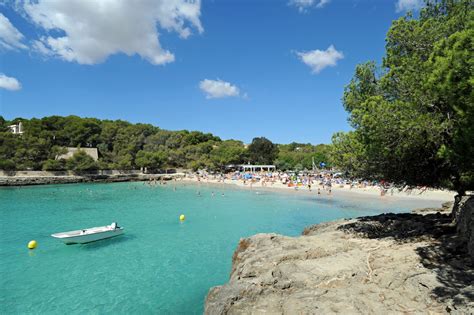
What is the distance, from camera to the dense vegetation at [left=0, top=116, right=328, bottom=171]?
54.7m

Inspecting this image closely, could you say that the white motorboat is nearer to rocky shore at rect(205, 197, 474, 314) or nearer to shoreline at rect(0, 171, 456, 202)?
rocky shore at rect(205, 197, 474, 314)

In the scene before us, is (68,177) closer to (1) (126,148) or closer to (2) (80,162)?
(2) (80,162)

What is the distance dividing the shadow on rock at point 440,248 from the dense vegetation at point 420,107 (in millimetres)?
1609

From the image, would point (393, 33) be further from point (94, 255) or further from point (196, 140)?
point (196, 140)

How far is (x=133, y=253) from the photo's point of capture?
13.7 metres

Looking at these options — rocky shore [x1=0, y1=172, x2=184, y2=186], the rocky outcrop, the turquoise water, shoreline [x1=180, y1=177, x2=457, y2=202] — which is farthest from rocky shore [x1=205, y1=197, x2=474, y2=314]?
rocky shore [x1=0, y1=172, x2=184, y2=186]

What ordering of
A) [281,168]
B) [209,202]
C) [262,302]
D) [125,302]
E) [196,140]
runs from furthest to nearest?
[196,140], [281,168], [209,202], [125,302], [262,302]

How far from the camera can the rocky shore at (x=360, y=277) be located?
5.05m

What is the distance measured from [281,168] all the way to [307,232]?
189 ft

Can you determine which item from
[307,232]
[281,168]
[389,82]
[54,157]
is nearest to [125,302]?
[307,232]

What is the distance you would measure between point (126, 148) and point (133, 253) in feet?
185

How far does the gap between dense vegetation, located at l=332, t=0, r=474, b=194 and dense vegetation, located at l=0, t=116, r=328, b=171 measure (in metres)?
47.0

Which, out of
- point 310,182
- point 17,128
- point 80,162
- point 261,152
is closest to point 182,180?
point 80,162

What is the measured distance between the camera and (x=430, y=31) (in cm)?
842
